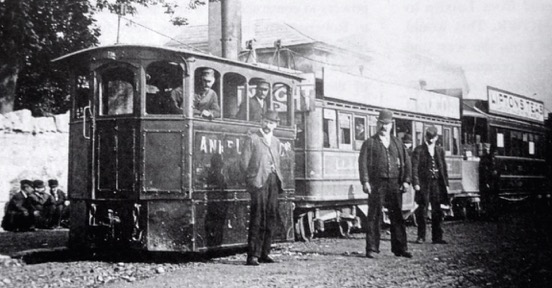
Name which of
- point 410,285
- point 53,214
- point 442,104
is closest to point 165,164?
point 410,285

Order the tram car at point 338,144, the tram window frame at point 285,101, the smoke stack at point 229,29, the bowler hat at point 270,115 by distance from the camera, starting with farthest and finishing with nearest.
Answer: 1. the smoke stack at point 229,29
2. the tram car at point 338,144
3. the tram window frame at point 285,101
4. the bowler hat at point 270,115

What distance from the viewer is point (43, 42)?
747 inches

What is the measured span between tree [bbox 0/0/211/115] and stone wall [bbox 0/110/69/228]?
2204 millimetres

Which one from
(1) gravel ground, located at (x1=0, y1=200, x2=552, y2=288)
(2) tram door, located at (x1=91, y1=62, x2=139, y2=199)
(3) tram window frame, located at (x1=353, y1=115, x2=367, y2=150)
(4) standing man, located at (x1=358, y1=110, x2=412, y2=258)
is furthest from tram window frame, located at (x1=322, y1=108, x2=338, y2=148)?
(2) tram door, located at (x1=91, y1=62, x2=139, y2=199)

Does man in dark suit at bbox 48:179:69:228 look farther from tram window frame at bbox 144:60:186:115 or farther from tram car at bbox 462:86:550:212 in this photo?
tram car at bbox 462:86:550:212

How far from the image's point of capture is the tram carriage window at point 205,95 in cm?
928

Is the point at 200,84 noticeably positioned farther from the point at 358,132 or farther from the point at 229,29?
the point at 358,132

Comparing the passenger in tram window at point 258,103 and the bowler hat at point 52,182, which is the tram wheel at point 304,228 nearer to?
the passenger in tram window at point 258,103

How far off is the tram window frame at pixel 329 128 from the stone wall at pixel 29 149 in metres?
7.02

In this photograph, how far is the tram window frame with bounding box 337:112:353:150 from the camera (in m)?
13.6

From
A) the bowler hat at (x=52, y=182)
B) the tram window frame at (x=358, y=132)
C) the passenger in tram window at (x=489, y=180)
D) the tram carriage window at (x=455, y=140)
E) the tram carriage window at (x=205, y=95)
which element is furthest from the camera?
the tram carriage window at (x=455, y=140)

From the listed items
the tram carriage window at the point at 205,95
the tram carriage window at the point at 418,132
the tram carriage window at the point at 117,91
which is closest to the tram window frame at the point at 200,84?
the tram carriage window at the point at 205,95

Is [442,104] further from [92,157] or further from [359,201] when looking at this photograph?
[92,157]

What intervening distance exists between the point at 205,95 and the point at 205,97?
4 centimetres
